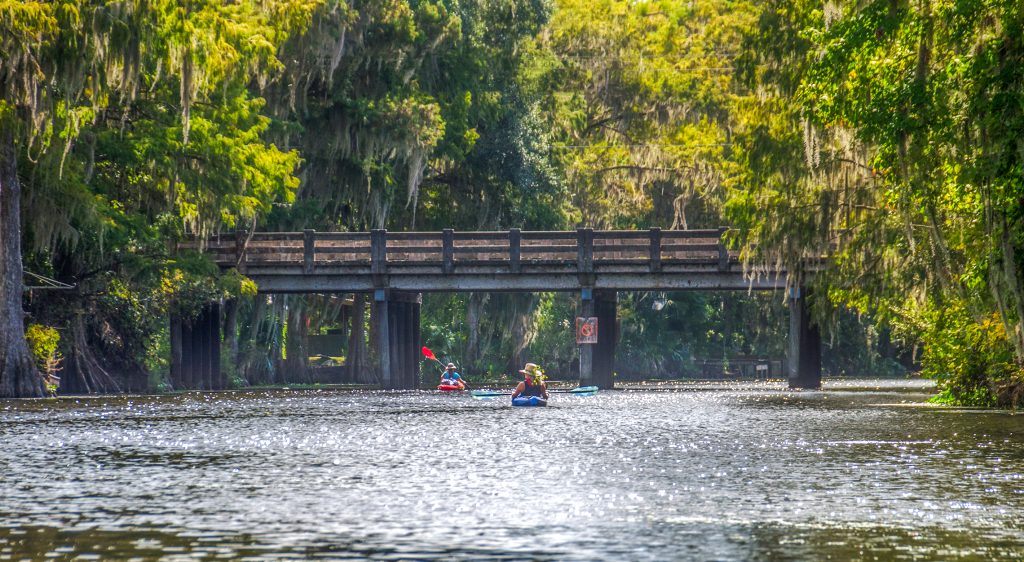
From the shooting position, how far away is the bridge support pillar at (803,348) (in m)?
46.2

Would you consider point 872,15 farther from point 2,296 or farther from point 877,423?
point 2,296

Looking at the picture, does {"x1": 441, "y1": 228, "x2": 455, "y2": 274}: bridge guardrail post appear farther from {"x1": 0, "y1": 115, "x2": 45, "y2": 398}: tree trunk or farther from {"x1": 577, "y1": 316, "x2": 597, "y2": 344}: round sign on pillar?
{"x1": 0, "y1": 115, "x2": 45, "y2": 398}: tree trunk

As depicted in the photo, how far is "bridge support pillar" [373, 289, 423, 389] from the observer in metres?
48.0

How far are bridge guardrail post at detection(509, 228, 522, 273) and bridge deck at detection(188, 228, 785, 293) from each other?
0.10 feet

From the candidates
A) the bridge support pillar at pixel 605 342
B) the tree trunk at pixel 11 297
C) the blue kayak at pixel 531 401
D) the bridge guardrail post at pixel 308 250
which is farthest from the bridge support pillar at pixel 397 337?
the tree trunk at pixel 11 297

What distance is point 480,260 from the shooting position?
47.2 m

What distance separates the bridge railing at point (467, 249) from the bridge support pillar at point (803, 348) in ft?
8.52

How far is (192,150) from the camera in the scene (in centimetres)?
3822

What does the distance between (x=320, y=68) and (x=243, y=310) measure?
9910mm

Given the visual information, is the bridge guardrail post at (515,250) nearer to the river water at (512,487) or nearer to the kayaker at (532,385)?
the kayaker at (532,385)

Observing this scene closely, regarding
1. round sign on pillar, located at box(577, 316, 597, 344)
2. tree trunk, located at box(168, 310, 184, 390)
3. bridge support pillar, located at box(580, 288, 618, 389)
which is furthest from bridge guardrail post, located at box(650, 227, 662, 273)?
tree trunk, located at box(168, 310, 184, 390)

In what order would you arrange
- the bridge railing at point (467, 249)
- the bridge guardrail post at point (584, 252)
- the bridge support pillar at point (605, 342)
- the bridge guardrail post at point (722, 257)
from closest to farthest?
the bridge guardrail post at point (722, 257) → the bridge railing at point (467, 249) → the bridge guardrail post at point (584, 252) → the bridge support pillar at point (605, 342)

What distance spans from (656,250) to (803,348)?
17.0 ft

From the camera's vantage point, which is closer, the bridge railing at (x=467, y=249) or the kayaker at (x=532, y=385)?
the kayaker at (x=532, y=385)
